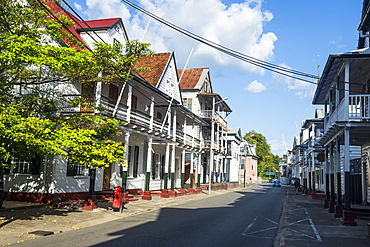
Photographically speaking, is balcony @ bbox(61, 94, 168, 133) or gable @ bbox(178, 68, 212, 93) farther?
gable @ bbox(178, 68, 212, 93)

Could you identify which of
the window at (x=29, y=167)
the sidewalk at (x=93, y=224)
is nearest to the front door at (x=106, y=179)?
the sidewalk at (x=93, y=224)

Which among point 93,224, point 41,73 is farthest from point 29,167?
point 41,73

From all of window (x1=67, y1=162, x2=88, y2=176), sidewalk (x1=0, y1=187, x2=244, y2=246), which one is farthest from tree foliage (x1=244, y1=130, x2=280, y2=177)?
sidewalk (x1=0, y1=187, x2=244, y2=246)

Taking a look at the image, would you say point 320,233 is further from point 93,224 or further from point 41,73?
point 41,73

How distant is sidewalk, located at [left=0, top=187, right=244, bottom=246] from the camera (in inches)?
407

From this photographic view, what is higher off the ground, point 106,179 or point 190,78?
point 190,78

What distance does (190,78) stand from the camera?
44719 mm

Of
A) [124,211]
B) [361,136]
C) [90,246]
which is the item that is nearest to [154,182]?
[124,211]

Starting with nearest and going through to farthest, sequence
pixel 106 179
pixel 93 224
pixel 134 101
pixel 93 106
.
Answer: pixel 93 224, pixel 93 106, pixel 106 179, pixel 134 101

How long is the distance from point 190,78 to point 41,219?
33.5 meters

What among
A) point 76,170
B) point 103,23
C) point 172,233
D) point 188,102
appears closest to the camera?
point 172,233

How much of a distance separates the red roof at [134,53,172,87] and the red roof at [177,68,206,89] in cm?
1179

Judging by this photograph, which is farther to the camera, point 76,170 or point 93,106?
point 76,170

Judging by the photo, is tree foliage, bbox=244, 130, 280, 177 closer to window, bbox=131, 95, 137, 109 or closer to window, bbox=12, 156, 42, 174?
window, bbox=131, 95, 137, 109
